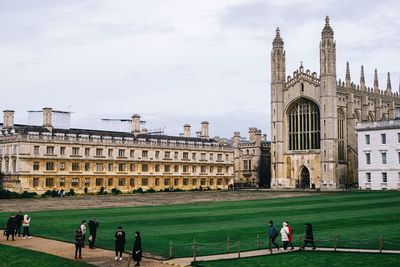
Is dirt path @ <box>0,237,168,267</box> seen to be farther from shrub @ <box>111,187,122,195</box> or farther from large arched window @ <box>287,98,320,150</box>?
large arched window @ <box>287,98,320,150</box>

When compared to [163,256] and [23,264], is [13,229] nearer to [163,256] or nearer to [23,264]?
[23,264]

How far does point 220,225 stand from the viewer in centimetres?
3375

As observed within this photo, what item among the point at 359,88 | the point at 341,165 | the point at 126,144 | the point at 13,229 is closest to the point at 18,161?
the point at 126,144

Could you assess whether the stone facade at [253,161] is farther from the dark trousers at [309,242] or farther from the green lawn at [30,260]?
the green lawn at [30,260]

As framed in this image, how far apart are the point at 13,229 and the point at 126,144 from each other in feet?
189

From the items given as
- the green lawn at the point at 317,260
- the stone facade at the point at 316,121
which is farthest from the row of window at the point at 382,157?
the green lawn at the point at 317,260

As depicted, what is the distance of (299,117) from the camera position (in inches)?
3851

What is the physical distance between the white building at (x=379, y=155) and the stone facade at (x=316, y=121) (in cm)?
688

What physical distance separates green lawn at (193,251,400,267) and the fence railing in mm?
Answer: 921

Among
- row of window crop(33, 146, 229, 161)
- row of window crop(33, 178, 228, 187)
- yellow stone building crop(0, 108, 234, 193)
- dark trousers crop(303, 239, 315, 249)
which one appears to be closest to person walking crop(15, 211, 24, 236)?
dark trousers crop(303, 239, 315, 249)

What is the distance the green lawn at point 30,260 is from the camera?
21234 millimetres

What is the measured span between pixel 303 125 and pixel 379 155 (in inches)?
729

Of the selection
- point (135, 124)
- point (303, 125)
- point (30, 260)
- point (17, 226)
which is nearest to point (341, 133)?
point (303, 125)

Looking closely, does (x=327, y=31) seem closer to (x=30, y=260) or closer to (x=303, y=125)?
(x=303, y=125)
